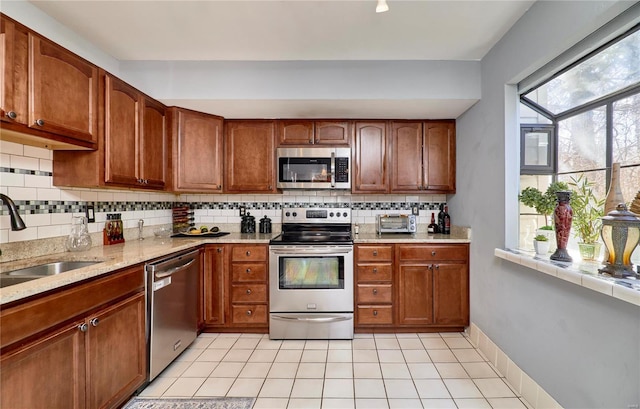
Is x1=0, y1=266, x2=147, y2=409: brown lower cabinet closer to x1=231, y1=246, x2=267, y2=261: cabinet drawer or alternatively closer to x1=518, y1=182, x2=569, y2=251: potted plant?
x1=231, y1=246, x2=267, y2=261: cabinet drawer

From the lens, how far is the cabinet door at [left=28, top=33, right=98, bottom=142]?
158cm

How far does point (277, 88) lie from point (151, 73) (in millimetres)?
1082

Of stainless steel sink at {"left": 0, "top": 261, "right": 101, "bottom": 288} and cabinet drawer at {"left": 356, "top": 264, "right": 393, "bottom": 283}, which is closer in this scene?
stainless steel sink at {"left": 0, "top": 261, "right": 101, "bottom": 288}

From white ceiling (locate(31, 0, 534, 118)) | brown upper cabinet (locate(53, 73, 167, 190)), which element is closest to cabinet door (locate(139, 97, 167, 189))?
brown upper cabinet (locate(53, 73, 167, 190))

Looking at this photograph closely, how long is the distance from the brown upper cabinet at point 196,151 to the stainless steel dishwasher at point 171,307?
714 millimetres

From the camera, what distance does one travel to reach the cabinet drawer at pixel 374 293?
2807mm

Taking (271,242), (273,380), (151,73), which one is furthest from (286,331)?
(151,73)

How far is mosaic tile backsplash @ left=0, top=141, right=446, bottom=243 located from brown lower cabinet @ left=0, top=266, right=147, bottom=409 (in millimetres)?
738

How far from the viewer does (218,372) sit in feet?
7.19

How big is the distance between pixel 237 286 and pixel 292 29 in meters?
2.20

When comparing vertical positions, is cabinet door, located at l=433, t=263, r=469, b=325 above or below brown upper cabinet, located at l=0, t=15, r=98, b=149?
below

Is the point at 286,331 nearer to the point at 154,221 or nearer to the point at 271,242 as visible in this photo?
the point at 271,242

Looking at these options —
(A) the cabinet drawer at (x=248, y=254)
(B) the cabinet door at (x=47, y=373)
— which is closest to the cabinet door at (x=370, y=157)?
(A) the cabinet drawer at (x=248, y=254)

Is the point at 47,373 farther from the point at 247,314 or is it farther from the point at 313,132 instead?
the point at 313,132
